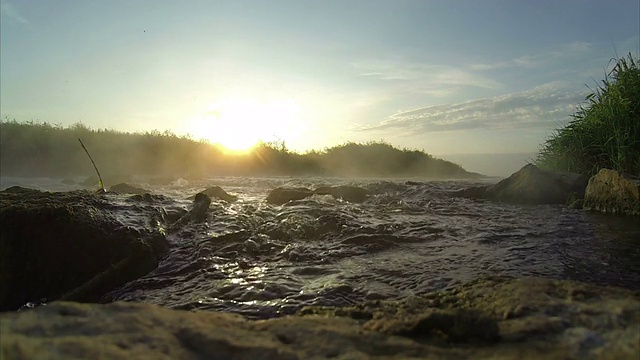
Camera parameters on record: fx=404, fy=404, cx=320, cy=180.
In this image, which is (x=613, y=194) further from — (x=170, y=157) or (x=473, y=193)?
(x=170, y=157)

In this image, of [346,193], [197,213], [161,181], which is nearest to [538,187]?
[346,193]

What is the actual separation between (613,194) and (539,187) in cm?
161

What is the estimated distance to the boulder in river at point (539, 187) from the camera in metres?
7.20

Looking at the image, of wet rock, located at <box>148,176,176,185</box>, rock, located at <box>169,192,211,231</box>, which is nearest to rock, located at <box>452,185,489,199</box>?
rock, located at <box>169,192,211,231</box>

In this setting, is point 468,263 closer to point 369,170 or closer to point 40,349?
point 40,349

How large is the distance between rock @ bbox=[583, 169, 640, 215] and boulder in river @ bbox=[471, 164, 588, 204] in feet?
2.81

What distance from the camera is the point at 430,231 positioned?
4.94 m

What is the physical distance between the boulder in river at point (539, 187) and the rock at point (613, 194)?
855 millimetres

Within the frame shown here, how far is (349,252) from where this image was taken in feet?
13.3

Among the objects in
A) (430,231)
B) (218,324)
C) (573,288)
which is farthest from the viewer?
(430,231)

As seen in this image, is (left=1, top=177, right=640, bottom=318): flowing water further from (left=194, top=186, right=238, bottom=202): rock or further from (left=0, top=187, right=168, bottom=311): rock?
(left=194, top=186, right=238, bottom=202): rock

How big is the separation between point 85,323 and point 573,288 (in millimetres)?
2092

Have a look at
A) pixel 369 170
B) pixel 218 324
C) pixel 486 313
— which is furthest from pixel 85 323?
pixel 369 170

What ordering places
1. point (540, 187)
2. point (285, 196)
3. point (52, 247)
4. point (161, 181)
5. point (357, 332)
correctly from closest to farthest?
point (357, 332) < point (52, 247) < point (285, 196) < point (540, 187) < point (161, 181)
